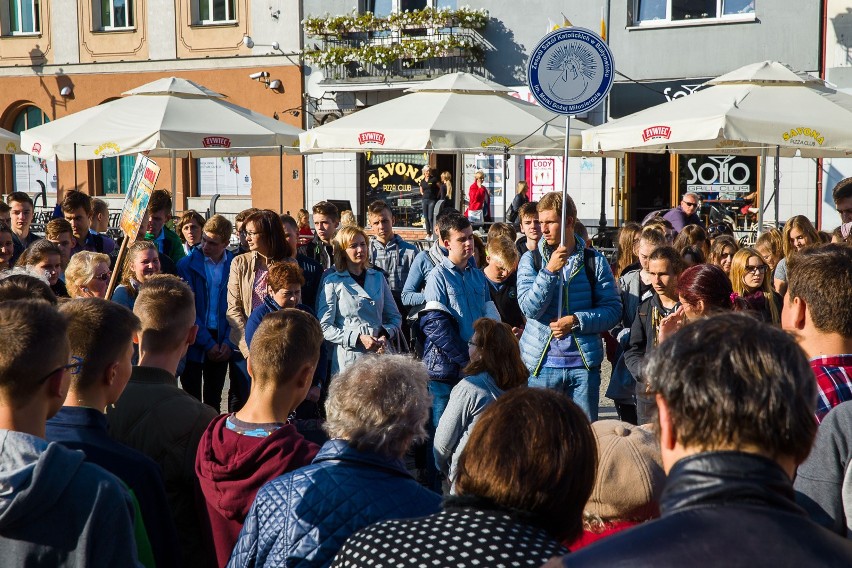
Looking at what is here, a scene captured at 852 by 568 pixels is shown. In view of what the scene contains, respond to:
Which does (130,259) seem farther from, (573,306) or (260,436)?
(260,436)

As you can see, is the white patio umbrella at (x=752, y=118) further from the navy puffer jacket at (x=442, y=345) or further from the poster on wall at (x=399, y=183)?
the poster on wall at (x=399, y=183)

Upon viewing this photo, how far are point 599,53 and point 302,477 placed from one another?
4.94 metres

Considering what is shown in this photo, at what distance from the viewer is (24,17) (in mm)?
26766

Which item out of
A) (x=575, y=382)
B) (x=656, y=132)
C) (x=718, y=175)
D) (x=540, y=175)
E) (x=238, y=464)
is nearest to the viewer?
(x=238, y=464)

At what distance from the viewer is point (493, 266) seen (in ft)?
24.7

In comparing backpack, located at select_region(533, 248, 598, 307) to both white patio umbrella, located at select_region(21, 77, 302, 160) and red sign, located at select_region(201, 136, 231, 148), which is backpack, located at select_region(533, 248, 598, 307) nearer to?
white patio umbrella, located at select_region(21, 77, 302, 160)

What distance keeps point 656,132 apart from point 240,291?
17.2 ft

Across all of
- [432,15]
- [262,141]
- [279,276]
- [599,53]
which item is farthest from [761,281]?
[432,15]

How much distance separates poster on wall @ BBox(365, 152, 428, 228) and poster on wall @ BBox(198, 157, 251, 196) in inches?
132

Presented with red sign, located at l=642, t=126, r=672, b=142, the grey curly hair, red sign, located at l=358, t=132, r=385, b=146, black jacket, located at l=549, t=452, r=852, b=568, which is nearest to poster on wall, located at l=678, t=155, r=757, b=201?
red sign, located at l=642, t=126, r=672, b=142

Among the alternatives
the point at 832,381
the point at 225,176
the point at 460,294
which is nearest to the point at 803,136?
the point at 460,294

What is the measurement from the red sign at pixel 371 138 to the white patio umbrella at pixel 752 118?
7.58 ft

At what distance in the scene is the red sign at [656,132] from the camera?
10203mm

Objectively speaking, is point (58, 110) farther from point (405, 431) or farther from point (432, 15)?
point (405, 431)
